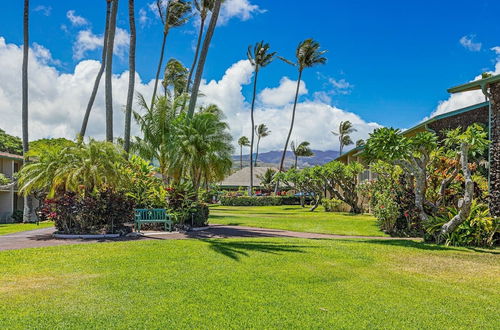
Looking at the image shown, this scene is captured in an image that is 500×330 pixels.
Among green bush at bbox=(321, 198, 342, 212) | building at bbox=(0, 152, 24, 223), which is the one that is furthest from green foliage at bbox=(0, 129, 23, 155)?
green bush at bbox=(321, 198, 342, 212)

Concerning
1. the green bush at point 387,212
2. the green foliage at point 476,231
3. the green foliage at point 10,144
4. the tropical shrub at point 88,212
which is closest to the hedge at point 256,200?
the green foliage at point 10,144

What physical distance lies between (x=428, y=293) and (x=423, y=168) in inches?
292

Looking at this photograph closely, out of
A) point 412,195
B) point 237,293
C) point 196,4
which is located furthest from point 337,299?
point 196,4

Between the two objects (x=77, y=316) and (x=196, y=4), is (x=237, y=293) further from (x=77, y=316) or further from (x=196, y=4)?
(x=196, y=4)

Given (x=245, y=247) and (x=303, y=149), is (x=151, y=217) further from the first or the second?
(x=303, y=149)

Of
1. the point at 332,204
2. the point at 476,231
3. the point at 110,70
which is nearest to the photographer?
the point at 476,231

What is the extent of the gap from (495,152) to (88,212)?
550 inches

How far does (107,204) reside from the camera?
46.8 feet

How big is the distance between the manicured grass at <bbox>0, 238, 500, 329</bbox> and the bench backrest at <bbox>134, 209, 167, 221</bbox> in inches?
165

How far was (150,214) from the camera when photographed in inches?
621

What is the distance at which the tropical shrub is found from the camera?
13969mm

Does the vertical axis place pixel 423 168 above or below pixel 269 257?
above

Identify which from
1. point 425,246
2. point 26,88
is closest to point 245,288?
point 425,246

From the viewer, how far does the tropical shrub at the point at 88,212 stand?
14.0 metres
